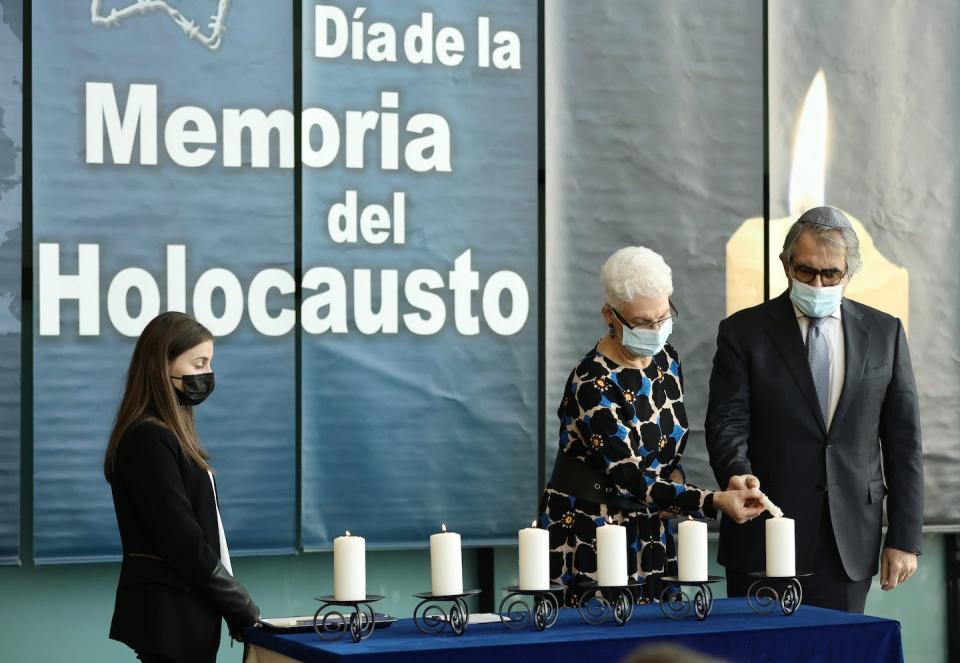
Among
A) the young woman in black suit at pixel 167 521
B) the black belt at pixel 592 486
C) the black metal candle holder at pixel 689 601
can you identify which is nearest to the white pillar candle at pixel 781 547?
the black metal candle holder at pixel 689 601

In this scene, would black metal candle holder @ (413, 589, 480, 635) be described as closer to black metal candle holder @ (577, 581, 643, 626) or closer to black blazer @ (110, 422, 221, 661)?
black metal candle holder @ (577, 581, 643, 626)

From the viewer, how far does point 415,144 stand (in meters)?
5.02

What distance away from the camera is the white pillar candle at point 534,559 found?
10.1 ft

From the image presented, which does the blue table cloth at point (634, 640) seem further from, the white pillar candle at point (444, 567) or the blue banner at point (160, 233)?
the blue banner at point (160, 233)

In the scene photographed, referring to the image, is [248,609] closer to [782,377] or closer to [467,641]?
[467,641]

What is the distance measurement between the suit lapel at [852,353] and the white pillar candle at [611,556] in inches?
43.3

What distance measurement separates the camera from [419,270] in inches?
197

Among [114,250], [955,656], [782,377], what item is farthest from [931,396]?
[114,250]

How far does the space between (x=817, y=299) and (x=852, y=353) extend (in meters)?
0.18

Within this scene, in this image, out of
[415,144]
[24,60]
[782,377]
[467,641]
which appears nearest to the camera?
[467,641]

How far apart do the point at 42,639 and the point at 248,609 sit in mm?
1790

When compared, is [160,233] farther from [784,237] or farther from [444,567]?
[784,237]

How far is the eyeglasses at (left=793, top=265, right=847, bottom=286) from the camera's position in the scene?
159 inches

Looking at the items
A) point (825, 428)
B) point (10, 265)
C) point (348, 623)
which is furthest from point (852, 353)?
point (10, 265)
